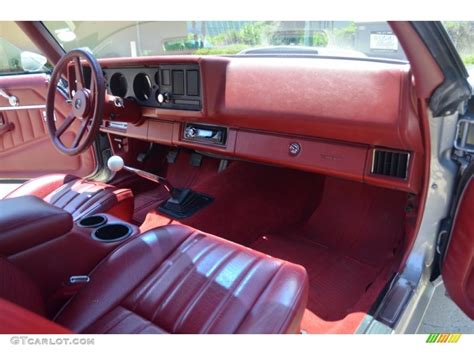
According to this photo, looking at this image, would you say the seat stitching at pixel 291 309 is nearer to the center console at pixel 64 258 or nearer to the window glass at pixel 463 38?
the center console at pixel 64 258

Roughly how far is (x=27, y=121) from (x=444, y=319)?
277 cm

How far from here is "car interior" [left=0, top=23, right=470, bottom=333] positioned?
1161 millimetres

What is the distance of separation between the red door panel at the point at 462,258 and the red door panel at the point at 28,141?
2.28m

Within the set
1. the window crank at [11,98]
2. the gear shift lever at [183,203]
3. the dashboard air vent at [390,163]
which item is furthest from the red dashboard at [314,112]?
the window crank at [11,98]

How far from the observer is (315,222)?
2338mm

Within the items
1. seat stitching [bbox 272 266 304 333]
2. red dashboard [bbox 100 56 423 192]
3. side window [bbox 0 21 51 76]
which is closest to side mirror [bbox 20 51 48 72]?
side window [bbox 0 21 51 76]

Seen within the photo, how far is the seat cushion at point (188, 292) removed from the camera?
1068mm

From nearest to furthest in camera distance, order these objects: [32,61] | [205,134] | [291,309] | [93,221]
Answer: [291,309] → [93,221] → [205,134] → [32,61]

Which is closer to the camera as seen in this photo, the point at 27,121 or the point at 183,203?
the point at 183,203

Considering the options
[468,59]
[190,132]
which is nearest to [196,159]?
[190,132]

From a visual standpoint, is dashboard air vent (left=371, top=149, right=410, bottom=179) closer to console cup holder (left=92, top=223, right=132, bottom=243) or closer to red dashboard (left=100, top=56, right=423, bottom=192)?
red dashboard (left=100, top=56, right=423, bottom=192)
